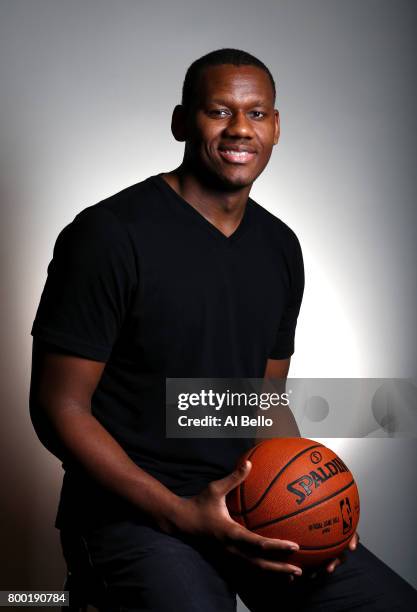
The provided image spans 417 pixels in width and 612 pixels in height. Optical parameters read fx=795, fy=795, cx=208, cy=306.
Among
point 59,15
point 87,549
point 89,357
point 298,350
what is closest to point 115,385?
point 89,357

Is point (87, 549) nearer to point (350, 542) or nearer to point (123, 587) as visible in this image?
point (123, 587)

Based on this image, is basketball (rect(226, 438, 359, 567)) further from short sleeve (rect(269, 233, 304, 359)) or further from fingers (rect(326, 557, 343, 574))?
short sleeve (rect(269, 233, 304, 359))

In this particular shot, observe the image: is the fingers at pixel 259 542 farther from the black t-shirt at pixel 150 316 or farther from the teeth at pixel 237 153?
the teeth at pixel 237 153

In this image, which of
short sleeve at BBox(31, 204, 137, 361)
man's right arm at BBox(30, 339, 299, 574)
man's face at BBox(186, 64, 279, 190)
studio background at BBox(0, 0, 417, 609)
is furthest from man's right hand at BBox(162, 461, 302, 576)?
studio background at BBox(0, 0, 417, 609)

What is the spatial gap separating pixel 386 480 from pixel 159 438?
4.53ft

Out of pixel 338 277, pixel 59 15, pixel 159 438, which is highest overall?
pixel 59 15

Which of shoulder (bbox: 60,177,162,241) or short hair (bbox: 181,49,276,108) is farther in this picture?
short hair (bbox: 181,49,276,108)

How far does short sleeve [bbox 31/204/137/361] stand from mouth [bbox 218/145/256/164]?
0.91 feet

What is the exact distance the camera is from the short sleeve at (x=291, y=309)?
193 centimetres

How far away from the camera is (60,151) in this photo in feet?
7.88

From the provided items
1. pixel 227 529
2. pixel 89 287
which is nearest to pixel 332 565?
pixel 227 529

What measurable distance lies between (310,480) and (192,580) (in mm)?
286

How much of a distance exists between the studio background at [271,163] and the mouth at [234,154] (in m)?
0.81

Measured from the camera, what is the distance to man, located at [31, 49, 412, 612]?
1494 millimetres
